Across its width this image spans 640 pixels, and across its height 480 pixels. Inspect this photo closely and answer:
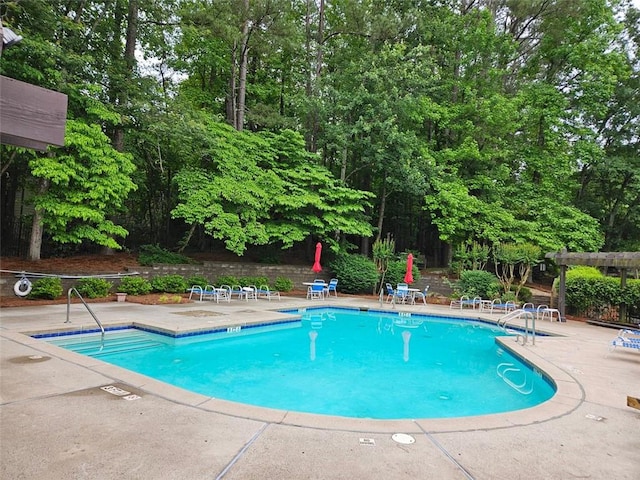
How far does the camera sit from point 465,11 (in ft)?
61.7

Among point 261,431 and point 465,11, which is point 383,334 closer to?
point 261,431

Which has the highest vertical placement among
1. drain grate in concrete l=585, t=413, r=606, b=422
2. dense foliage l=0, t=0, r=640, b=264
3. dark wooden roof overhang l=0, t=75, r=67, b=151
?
dense foliage l=0, t=0, r=640, b=264

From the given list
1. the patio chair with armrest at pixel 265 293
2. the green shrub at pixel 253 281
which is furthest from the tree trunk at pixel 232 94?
the patio chair with armrest at pixel 265 293

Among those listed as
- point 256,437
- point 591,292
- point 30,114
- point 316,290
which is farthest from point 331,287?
point 30,114

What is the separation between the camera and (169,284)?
38.8 ft

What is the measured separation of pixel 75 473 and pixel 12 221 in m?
13.5

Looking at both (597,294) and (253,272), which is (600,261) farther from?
(253,272)

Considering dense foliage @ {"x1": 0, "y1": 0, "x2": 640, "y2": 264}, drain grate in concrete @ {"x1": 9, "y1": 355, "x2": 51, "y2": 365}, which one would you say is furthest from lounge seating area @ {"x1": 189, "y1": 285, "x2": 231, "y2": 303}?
drain grate in concrete @ {"x1": 9, "y1": 355, "x2": 51, "y2": 365}

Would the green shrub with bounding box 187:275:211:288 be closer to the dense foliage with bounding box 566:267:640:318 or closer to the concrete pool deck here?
the concrete pool deck

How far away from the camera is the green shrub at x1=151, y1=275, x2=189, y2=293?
11523 mm

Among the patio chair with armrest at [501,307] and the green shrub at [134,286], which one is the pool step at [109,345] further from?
the patio chair with armrest at [501,307]

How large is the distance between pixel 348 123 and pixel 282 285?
744 cm

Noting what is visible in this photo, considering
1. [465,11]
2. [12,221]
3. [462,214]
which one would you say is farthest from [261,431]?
[465,11]

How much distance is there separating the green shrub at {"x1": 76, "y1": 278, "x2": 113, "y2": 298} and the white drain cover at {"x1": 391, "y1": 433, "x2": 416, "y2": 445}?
951 centimetres
